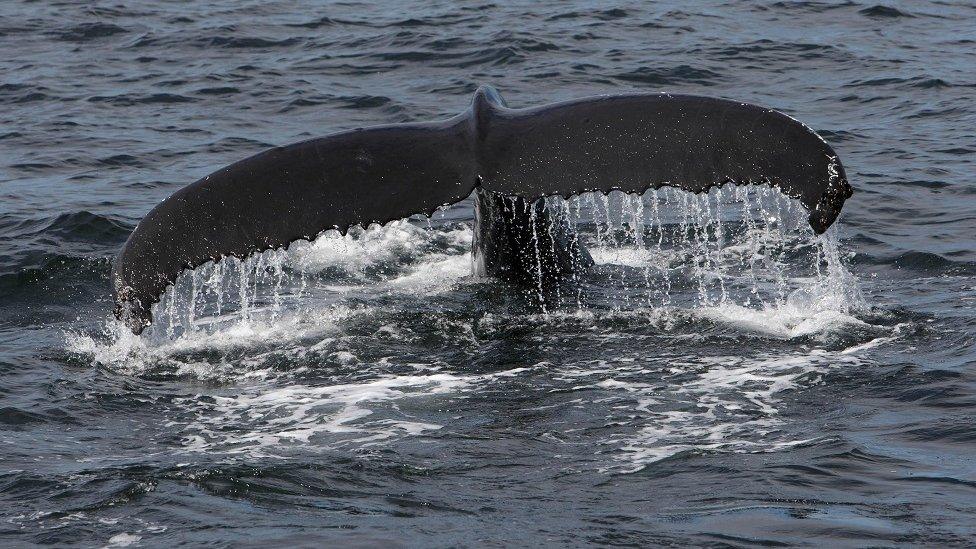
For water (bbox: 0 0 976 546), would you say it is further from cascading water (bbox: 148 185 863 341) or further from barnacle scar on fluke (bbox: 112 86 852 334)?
barnacle scar on fluke (bbox: 112 86 852 334)

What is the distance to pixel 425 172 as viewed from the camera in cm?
672

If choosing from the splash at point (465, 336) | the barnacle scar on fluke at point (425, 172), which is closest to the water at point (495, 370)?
the splash at point (465, 336)

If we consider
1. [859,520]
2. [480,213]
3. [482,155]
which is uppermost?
[482,155]

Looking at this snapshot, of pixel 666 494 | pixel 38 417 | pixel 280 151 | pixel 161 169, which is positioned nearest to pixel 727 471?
pixel 666 494

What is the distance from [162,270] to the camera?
6.72 m

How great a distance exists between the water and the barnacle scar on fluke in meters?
0.42

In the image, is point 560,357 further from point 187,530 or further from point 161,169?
point 161,169

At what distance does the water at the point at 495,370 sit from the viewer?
575 cm

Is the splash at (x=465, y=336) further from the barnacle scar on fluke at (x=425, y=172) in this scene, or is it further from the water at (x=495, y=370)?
the barnacle scar on fluke at (x=425, y=172)

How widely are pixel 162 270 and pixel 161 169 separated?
23.8 ft

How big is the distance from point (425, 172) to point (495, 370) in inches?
50.0

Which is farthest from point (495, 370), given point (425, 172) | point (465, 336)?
point (425, 172)

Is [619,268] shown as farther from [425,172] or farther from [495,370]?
[425,172]

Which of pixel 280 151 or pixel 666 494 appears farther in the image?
pixel 280 151
